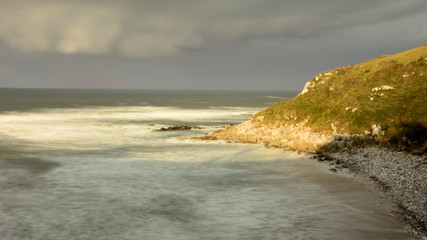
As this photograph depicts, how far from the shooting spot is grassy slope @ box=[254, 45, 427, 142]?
104ft

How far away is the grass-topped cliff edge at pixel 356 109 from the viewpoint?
3088 centimetres

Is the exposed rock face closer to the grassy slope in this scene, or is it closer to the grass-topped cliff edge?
the grass-topped cliff edge

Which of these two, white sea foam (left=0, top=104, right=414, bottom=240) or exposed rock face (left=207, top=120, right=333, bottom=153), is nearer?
white sea foam (left=0, top=104, right=414, bottom=240)

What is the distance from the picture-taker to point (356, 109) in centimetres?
3453

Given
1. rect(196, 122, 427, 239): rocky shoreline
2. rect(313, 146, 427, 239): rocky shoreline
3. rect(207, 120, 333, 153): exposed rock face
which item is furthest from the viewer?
rect(207, 120, 333, 153): exposed rock face

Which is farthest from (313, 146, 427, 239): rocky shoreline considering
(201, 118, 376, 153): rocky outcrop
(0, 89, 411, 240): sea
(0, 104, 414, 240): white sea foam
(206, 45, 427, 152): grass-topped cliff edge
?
(206, 45, 427, 152): grass-topped cliff edge

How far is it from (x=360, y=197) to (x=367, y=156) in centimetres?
928

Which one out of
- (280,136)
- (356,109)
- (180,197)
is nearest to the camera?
(180,197)

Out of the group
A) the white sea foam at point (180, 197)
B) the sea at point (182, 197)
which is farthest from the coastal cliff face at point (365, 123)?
the white sea foam at point (180, 197)

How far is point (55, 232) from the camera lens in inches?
600

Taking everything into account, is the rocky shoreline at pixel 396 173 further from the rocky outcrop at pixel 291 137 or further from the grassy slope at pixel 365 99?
the grassy slope at pixel 365 99

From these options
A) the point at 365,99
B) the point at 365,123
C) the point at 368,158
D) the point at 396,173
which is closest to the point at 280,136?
the point at 365,123

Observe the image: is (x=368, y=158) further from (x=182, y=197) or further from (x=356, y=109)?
(x=182, y=197)

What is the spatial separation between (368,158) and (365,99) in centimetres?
1025
